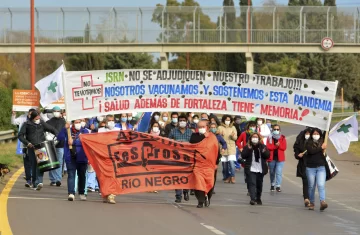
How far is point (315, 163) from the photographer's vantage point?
16594mm

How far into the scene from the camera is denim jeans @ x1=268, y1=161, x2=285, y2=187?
67.6 ft

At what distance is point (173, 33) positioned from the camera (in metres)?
52.1

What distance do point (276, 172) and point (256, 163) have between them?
11.1 ft

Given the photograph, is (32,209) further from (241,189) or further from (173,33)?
(173,33)

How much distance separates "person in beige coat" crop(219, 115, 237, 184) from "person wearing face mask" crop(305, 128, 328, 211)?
5922 millimetres

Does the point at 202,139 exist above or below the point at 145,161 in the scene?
above

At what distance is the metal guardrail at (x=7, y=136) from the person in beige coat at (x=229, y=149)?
14.2 m

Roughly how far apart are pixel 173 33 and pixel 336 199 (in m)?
34.1

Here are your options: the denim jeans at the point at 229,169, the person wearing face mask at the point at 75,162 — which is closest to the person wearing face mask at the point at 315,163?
the person wearing face mask at the point at 75,162

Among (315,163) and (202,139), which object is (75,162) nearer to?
(202,139)

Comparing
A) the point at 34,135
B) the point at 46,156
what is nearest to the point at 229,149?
the point at 34,135

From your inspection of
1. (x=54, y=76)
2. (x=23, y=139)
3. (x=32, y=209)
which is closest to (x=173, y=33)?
(x=54, y=76)

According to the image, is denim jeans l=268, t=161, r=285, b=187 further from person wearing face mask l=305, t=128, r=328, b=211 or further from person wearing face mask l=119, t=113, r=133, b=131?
person wearing face mask l=305, t=128, r=328, b=211

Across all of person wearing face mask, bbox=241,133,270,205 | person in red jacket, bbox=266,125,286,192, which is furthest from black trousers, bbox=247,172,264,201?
person in red jacket, bbox=266,125,286,192
